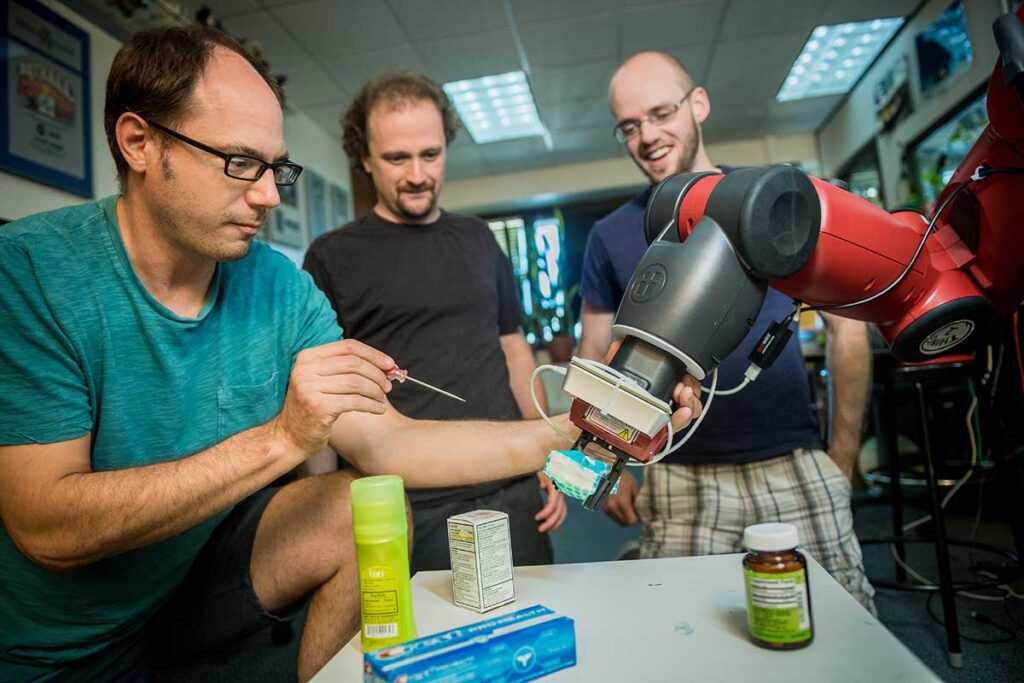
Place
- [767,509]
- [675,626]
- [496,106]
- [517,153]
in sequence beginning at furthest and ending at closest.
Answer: [517,153], [496,106], [767,509], [675,626]

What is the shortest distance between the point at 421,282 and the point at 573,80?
290 cm

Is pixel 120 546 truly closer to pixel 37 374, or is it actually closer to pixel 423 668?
pixel 37 374

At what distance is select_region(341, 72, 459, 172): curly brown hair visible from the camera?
1.68 meters

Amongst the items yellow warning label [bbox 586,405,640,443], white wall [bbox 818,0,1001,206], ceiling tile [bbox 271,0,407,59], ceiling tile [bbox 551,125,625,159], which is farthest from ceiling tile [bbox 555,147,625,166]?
yellow warning label [bbox 586,405,640,443]

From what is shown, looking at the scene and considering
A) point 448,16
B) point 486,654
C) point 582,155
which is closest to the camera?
point 486,654

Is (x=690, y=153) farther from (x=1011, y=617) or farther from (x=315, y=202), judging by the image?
(x=315, y=202)

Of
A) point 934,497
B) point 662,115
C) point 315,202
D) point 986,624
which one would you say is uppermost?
point 315,202

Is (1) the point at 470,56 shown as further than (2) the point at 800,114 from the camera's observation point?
No

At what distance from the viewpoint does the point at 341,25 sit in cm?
326

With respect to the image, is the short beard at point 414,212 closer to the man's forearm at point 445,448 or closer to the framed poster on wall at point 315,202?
the man's forearm at point 445,448

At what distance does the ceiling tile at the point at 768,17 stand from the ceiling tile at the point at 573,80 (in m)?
0.69

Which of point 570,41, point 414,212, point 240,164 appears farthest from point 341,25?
point 240,164

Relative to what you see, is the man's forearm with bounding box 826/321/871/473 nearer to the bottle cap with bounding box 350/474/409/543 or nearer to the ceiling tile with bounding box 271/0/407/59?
the bottle cap with bounding box 350/474/409/543

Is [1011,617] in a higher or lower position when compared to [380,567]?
lower
